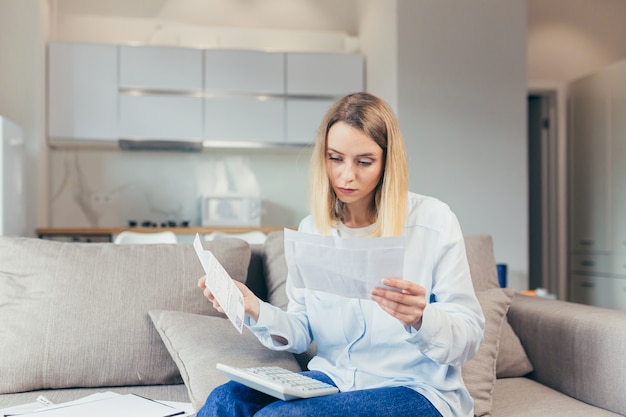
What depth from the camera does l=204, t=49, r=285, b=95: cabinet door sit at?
533cm

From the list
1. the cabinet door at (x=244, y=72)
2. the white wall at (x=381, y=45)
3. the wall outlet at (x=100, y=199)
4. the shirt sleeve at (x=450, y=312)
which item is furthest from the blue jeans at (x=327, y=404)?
the wall outlet at (x=100, y=199)

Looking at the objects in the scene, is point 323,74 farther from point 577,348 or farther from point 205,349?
point 205,349

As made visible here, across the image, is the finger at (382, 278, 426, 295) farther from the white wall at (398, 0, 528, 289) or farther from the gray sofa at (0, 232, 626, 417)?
the white wall at (398, 0, 528, 289)

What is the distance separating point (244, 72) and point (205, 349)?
3.95 meters

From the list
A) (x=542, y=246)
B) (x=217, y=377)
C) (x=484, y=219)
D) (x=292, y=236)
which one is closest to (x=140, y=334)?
(x=217, y=377)

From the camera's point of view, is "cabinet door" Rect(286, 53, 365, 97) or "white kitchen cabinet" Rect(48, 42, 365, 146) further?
"cabinet door" Rect(286, 53, 365, 97)

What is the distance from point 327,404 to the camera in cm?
133

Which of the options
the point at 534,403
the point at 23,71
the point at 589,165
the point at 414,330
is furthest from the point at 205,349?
the point at 589,165

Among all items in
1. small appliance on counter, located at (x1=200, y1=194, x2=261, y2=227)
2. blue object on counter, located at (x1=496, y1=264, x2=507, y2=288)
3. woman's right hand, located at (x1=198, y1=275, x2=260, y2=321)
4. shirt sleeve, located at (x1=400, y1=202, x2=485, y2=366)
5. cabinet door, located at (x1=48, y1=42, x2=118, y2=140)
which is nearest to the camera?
shirt sleeve, located at (x1=400, y1=202, x2=485, y2=366)

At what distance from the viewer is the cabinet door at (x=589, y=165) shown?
5.45m

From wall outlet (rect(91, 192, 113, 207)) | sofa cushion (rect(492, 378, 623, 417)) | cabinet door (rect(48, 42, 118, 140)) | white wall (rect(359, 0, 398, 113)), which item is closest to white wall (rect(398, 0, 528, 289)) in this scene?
white wall (rect(359, 0, 398, 113))

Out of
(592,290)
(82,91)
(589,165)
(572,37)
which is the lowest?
(592,290)

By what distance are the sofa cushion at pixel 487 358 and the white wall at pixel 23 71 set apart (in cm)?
383

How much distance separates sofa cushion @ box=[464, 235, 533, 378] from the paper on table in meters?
0.92
